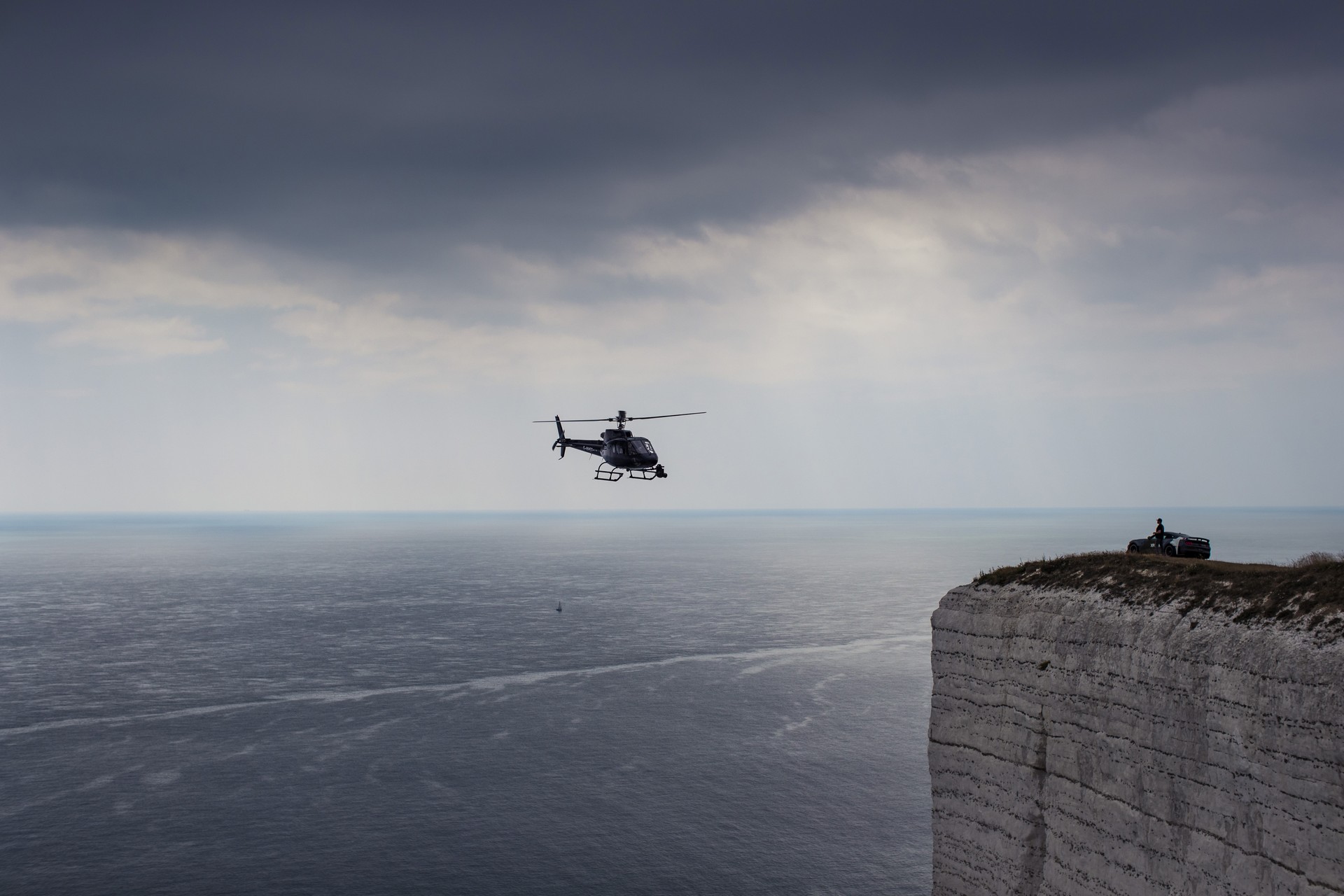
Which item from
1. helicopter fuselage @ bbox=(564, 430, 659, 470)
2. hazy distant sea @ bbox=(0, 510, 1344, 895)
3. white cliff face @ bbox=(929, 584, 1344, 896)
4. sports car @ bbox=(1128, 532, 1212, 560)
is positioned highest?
helicopter fuselage @ bbox=(564, 430, 659, 470)

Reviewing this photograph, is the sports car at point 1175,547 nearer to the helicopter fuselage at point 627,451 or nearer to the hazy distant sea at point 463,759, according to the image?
the hazy distant sea at point 463,759

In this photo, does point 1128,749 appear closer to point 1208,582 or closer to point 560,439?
point 1208,582

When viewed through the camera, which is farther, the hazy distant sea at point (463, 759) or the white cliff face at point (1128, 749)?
the hazy distant sea at point (463, 759)

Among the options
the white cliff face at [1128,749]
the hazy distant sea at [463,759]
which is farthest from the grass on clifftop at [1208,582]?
the hazy distant sea at [463,759]

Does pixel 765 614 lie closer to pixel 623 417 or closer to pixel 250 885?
pixel 623 417

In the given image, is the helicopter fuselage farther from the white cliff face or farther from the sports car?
the sports car

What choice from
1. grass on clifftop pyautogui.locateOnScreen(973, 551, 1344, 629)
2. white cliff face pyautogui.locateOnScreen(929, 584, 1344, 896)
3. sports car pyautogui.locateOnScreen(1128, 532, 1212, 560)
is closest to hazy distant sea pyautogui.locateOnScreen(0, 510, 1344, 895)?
white cliff face pyautogui.locateOnScreen(929, 584, 1344, 896)

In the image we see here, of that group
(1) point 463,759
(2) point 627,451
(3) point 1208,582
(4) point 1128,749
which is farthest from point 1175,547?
(1) point 463,759
